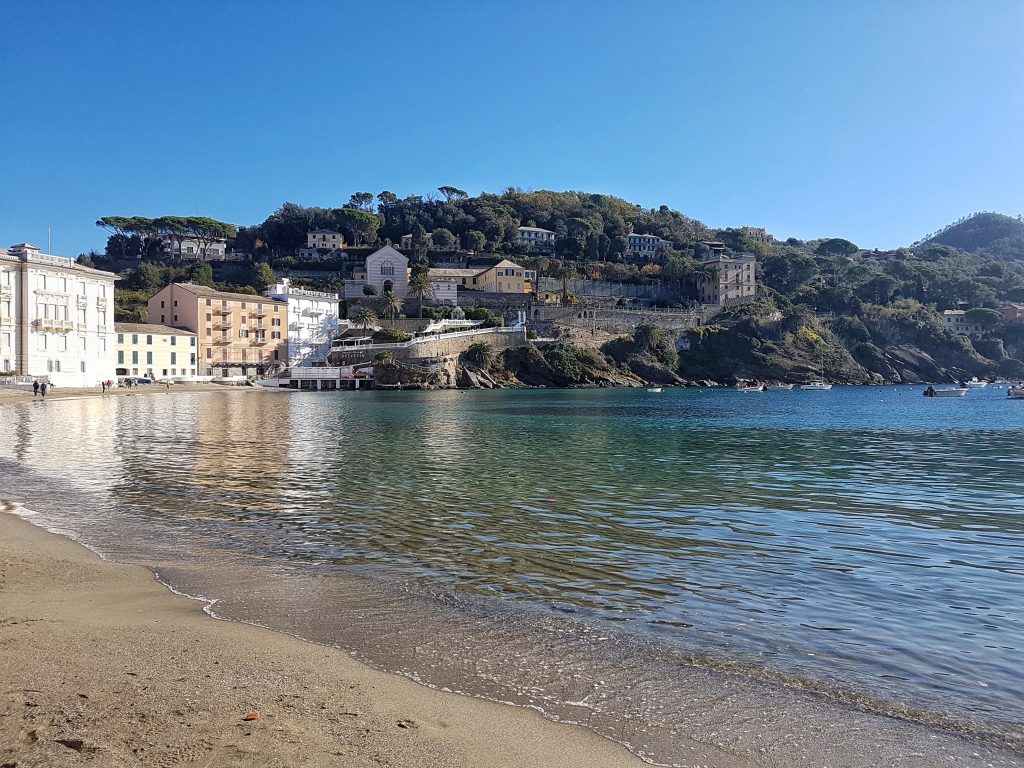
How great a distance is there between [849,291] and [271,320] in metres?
105

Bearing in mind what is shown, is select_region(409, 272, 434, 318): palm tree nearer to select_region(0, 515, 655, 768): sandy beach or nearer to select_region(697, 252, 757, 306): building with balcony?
select_region(697, 252, 757, 306): building with balcony

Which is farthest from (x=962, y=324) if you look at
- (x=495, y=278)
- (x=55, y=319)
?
(x=55, y=319)

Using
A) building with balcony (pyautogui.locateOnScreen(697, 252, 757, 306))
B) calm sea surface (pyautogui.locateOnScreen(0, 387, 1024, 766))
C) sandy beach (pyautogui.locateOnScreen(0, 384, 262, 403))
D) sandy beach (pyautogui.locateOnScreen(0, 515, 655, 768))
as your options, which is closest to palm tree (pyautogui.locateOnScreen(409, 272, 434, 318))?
sandy beach (pyautogui.locateOnScreen(0, 384, 262, 403))

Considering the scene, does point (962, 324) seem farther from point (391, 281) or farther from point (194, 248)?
point (194, 248)

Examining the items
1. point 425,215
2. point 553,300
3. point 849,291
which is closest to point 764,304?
point 849,291

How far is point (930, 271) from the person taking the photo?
500 ft

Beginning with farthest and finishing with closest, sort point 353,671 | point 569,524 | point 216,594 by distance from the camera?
point 569,524 → point 216,594 → point 353,671

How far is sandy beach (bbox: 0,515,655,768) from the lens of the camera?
15.4 feet

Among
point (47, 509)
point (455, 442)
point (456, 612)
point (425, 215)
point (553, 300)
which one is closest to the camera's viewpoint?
point (456, 612)

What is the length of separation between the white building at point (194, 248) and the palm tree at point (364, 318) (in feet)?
123

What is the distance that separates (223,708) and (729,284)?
13194 centimetres

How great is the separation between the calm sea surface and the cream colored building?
56.4 meters

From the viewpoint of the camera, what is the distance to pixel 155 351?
261 feet

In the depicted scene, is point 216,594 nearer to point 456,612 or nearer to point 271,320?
point 456,612
